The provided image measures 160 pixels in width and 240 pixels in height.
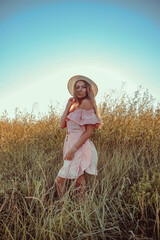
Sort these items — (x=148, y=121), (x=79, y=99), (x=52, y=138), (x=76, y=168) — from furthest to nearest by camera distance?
(x=52, y=138), (x=148, y=121), (x=79, y=99), (x=76, y=168)

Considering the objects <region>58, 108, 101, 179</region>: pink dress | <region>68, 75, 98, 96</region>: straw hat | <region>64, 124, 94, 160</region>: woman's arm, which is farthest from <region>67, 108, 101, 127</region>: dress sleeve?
<region>68, 75, 98, 96</region>: straw hat

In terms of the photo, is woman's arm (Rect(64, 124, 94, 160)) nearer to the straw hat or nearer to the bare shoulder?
the bare shoulder

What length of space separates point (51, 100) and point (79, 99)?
4.99 ft

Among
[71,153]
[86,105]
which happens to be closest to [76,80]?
[86,105]

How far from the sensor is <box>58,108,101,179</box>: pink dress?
191cm

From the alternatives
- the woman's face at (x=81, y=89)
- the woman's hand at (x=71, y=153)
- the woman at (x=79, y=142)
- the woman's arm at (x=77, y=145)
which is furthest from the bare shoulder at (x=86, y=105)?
the woman's hand at (x=71, y=153)

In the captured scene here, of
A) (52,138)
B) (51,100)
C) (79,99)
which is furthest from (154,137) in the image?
(51,100)

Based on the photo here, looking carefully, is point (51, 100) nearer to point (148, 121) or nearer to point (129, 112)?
point (129, 112)

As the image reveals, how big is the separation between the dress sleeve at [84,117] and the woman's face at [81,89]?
270 millimetres

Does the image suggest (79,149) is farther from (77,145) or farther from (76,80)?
(76,80)

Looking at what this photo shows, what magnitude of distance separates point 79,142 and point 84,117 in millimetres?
295

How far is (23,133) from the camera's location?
321 centimetres

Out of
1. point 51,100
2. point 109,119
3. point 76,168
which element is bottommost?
point 76,168

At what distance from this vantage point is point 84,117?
2014mm
